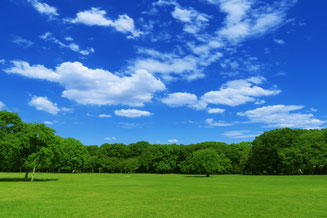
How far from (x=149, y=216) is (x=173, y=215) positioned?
167cm

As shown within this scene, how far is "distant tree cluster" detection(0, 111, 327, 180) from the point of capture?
55375mm

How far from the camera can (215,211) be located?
1923 centimetres

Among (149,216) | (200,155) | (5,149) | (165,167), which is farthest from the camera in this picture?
(165,167)

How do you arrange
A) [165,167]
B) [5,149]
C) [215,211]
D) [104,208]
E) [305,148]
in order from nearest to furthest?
1. [215,211]
2. [104,208]
3. [5,149]
4. [305,148]
5. [165,167]

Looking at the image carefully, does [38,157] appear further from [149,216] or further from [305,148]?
[305,148]

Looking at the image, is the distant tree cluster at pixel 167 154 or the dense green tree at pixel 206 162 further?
the dense green tree at pixel 206 162

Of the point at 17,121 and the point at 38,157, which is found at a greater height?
the point at 17,121

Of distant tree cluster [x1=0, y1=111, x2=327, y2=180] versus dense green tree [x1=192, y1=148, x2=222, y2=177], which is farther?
dense green tree [x1=192, y1=148, x2=222, y2=177]

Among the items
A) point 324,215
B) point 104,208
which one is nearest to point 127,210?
point 104,208

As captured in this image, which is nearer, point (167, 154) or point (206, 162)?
point (206, 162)

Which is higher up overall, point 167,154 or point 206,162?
point 167,154

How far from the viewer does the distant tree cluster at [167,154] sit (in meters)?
55.4

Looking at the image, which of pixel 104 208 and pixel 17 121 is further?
pixel 17 121

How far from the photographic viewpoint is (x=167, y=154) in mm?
143375
